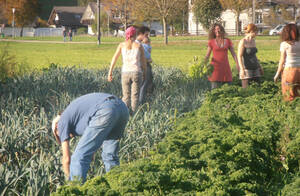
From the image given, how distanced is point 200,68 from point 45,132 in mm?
4005

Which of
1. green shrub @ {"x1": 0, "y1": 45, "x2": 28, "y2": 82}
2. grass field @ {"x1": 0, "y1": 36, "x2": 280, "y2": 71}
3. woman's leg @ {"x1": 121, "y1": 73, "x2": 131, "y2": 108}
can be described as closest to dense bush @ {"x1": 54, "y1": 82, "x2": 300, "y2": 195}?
woman's leg @ {"x1": 121, "y1": 73, "x2": 131, "y2": 108}

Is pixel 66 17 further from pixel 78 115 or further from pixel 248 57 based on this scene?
pixel 78 115

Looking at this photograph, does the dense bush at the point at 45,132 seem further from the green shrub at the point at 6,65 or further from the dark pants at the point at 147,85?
the green shrub at the point at 6,65

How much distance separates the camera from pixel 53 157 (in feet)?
14.4

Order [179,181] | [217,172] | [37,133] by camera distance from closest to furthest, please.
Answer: [179,181]
[217,172]
[37,133]

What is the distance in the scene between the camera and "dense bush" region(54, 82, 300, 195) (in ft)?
11.0

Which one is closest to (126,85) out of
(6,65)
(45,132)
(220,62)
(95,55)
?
(220,62)

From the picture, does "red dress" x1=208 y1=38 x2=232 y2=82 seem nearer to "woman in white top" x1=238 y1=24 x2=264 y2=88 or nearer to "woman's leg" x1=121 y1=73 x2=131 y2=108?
"woman in white top" x1=238 y1=24 x2=264 y2=88

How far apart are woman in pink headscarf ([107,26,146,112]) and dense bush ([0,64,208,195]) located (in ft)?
1.38

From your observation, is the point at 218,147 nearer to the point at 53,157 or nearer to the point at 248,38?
the point at 53,157

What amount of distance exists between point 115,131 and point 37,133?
133cm

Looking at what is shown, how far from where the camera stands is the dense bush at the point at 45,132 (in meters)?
4.02

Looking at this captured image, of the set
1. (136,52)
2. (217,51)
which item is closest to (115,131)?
(136,52)

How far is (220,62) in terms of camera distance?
838 centimetres
